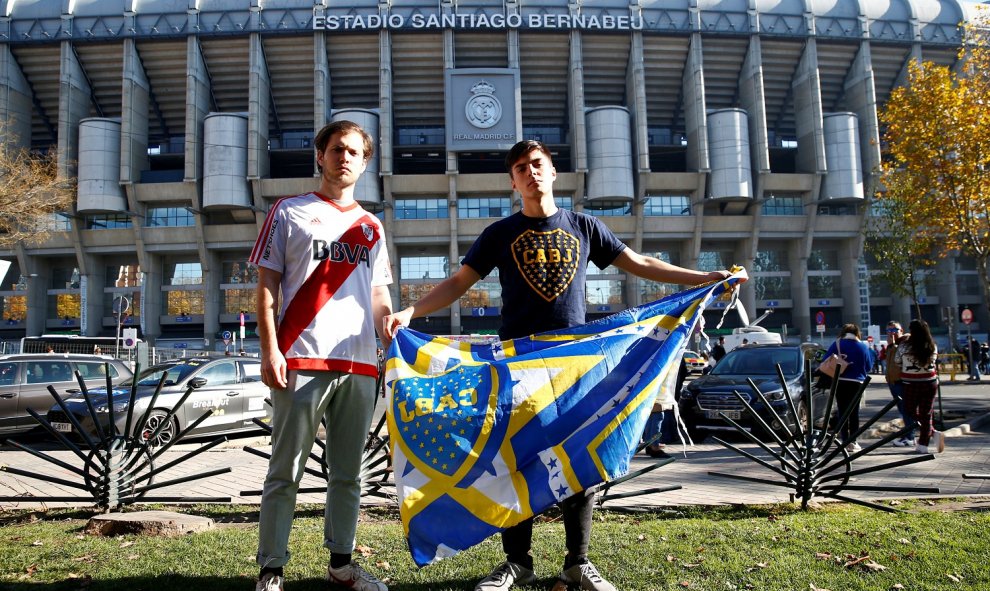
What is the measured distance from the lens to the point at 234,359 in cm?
1130

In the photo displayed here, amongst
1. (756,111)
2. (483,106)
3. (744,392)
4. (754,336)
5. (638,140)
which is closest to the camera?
(744,392)

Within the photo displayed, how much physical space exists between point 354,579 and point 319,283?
1361 millimetres

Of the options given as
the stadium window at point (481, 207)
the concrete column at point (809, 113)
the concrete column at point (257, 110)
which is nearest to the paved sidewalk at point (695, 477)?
the concrete column at point (257, 110)

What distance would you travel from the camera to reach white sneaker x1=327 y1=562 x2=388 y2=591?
275 centimetres

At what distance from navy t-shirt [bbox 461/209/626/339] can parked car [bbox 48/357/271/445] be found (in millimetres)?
7759

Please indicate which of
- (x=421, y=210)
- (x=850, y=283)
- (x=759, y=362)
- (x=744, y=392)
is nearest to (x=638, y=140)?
(x=421, y=210)

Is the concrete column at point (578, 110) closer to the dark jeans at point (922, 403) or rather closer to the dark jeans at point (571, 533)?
the dark jeans at point (922, 403)

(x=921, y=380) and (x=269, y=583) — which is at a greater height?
(x=921, y=380)

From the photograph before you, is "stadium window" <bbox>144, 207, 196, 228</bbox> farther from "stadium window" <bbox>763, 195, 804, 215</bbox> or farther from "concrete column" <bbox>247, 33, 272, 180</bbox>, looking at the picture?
"stadium window" <bbox>763, 195, 804, 215</bbox>

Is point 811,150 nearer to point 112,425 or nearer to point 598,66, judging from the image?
point 598,66

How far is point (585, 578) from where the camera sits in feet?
8.92

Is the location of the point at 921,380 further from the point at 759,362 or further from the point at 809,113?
the point at 809,113

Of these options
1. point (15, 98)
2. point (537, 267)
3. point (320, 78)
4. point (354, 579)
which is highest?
point (320, 78)

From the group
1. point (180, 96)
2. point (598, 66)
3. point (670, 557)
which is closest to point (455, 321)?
point (598, 66)
